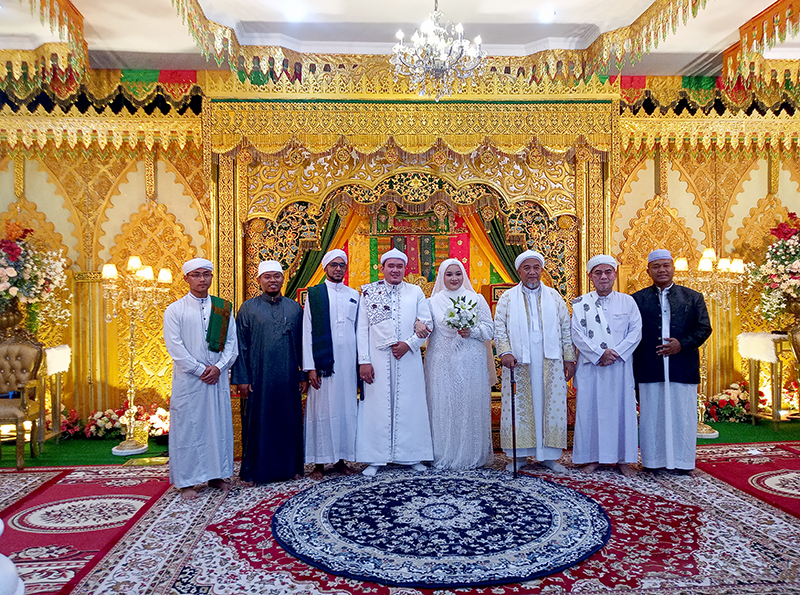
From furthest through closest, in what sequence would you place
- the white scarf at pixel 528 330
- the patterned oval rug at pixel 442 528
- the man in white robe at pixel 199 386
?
the white scarf at pixel 528 330
the man in white robe at pixel 199 386
the patterned oval rug at pixel 442 528

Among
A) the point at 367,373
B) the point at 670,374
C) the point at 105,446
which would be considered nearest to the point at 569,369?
the point at 670,374

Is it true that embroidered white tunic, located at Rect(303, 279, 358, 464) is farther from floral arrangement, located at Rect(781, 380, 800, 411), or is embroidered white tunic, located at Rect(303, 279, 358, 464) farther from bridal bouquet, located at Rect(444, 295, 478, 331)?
floral arrangement, located at Rect(781, 380, 800, 411)

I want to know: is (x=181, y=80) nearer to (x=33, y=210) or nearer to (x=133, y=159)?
(x=133, y=159)

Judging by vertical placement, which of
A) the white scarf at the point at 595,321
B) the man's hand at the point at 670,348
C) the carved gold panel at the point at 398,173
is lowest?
the man's hand at the point at 670,348

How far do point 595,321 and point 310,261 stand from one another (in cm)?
276

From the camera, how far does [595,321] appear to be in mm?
4781

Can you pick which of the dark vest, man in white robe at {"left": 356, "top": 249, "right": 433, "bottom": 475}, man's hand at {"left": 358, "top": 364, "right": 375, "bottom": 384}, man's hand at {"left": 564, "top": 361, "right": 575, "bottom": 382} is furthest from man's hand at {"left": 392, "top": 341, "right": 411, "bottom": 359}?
the dark vest

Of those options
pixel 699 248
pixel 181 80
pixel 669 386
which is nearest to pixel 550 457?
pixel 669 386

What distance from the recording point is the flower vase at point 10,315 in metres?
6.05

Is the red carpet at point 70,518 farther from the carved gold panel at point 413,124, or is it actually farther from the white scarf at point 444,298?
the carved gold panel at point 413,124

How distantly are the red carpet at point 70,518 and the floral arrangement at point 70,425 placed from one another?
1449 millimetres

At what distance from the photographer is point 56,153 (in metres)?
6.72

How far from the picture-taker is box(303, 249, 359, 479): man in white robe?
476 cm

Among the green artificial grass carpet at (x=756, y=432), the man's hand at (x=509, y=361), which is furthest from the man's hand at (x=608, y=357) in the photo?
the green artificial grass carpet at (x=756, y=432)
